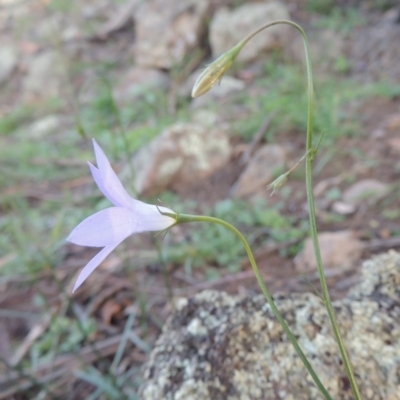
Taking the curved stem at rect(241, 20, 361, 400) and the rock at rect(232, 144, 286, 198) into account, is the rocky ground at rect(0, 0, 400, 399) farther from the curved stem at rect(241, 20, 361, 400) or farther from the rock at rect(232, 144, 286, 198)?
the curved stem at rect(241, 20, 361, 400)

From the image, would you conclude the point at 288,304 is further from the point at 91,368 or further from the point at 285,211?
the point at 285,211

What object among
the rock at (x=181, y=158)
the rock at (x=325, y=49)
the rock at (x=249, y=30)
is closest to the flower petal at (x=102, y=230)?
the rock at (x=181, y=158)

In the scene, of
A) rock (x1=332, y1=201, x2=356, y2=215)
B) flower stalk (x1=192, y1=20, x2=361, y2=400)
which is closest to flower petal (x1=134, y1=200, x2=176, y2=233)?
flower stalk (x1=192, y1=20, x2=361, y2=400)

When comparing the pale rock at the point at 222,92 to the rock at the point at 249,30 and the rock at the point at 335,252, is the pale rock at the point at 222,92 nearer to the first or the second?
the rock at the point at 249,30

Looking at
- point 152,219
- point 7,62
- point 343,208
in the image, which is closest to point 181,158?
point 343,208

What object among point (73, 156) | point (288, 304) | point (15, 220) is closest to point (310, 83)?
point (288, 304)
